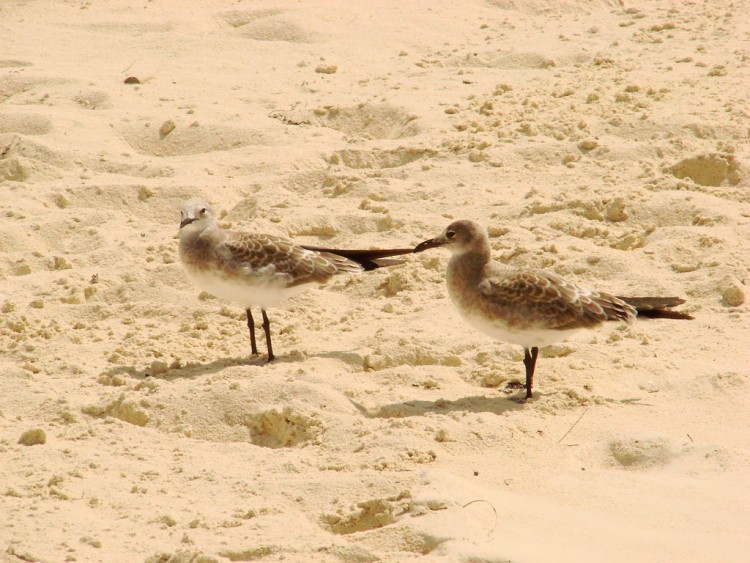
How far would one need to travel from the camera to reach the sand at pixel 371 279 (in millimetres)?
4539

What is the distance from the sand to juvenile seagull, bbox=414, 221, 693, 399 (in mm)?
327

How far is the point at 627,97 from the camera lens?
8.86m

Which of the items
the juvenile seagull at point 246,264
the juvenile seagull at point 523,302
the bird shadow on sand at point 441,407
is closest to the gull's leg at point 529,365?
the juvenile seagull at point 523,302

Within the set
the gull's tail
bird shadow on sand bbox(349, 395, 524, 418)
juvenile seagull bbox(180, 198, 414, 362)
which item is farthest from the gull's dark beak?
the gull's tail

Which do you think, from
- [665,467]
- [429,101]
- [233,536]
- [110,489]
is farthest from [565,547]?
[429,101]

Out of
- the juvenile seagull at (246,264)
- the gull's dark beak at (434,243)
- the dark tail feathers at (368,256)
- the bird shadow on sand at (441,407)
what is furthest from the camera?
the dark tail feathers at (368,256)

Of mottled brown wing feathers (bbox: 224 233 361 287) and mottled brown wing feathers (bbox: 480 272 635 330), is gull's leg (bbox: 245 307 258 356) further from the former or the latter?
mottled brown wing feathers (bbox: 480 272 635 330)

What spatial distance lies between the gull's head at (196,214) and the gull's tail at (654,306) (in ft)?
8.02

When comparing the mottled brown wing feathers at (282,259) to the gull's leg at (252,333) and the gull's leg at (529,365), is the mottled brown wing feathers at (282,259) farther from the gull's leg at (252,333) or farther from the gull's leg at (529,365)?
the gull's leg at (529,365)

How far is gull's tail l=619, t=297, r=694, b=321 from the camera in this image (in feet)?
19.2

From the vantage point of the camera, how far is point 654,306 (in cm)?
586

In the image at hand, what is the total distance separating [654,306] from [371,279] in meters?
1.98

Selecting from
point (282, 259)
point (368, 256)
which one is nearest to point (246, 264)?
point (282, 259)

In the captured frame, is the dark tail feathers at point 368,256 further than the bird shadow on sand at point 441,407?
Yes
